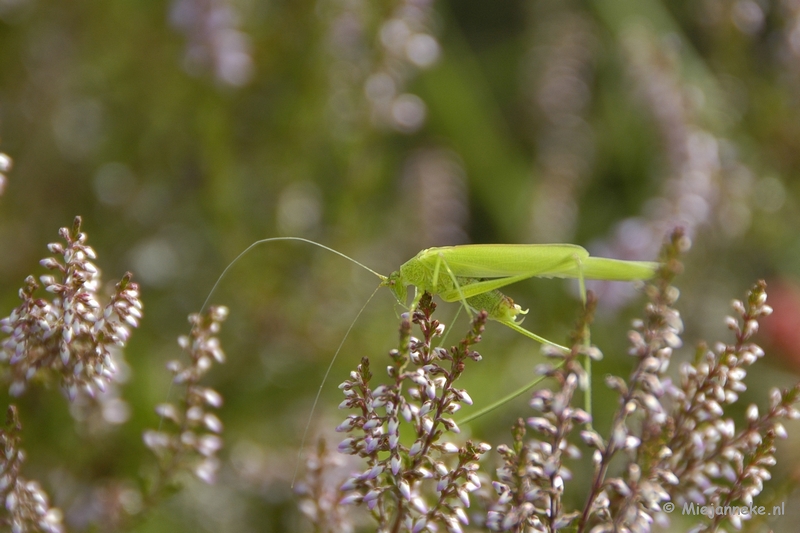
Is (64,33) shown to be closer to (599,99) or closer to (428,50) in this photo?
(428,50)

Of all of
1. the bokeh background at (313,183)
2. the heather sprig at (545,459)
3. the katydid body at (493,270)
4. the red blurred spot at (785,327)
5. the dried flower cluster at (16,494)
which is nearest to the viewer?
the heather sprig at (545,459)

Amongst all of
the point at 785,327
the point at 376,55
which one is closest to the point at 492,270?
the point at 376,55

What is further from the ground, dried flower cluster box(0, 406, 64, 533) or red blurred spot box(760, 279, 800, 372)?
dried flower cluster box(0, 406, 64, 533)

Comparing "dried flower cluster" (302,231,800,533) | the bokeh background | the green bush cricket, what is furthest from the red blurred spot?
"dried flower cluster" (302,231,800,533)

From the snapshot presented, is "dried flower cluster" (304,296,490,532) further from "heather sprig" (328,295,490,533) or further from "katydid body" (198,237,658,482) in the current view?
"katydid body" (198,237,658,482)

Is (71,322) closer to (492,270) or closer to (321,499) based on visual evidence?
(321,499)

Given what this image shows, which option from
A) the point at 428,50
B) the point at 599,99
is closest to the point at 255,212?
the point at 428,50

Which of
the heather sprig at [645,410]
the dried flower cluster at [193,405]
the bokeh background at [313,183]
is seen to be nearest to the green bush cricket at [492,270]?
the dried flower cluster at [193,405]

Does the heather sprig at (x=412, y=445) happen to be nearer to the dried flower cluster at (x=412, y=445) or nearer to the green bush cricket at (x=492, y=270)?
the dried flower cluster at (x=412, y=445)
